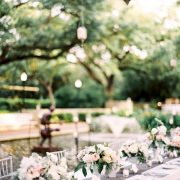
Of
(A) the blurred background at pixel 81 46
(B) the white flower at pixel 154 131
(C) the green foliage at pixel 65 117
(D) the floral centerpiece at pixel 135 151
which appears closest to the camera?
(D) the floral centerpiece at pixel 135 151

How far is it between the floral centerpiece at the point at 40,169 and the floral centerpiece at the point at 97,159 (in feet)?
1.36

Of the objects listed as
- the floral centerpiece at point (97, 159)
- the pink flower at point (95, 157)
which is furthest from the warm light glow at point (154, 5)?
the pink flower at point (95, 157)

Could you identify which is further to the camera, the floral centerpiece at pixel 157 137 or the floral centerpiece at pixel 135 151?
the floral centerpiece at pixel 157 137

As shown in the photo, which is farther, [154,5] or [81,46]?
[154,5]

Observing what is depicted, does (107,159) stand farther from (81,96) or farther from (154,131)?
(81,96)

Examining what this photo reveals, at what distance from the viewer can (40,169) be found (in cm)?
440

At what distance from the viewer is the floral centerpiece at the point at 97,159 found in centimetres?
498

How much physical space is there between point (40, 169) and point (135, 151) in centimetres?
167

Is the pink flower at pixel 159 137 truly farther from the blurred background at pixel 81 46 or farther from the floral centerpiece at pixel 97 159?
the blurred background at pixel 81 46

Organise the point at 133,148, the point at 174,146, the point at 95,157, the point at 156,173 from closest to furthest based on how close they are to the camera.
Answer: the point at 95,157, the point at 156,173, the point at 133,148, the point at 174,146

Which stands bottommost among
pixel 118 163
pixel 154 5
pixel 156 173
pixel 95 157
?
pixel 156 173

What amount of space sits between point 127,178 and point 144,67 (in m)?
19.2

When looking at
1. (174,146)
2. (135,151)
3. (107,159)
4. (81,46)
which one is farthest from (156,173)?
(81,46)

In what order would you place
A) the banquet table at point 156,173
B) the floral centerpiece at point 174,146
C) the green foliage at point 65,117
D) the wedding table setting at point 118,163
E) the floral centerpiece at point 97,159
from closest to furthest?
the wedding table setting at point 118,163 → the floral centerpiece at point 97,159 → the banquet table at point 156,173 → the floral centerpiece at point 174,146 → the green foliage at point 65,117
